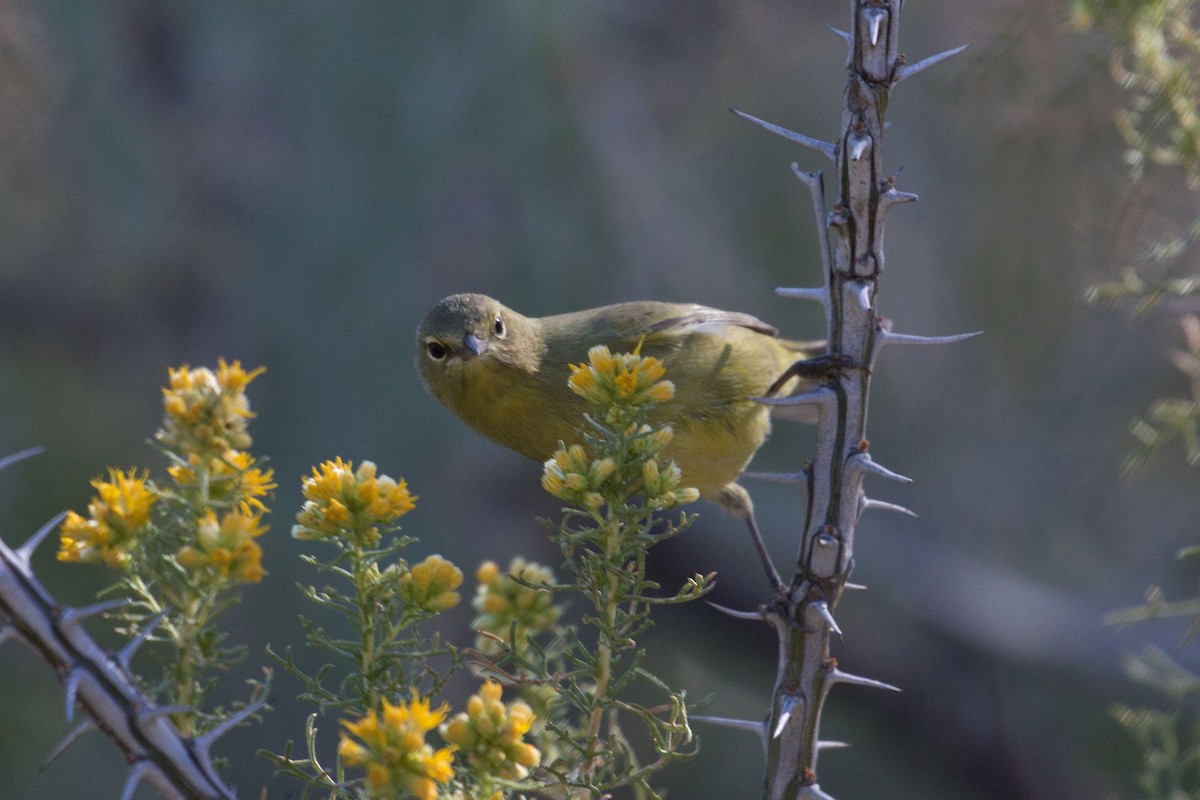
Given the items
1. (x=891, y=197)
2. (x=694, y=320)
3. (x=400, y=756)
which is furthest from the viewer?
(x=694, y=320)

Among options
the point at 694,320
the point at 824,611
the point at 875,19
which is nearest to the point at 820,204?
the point at 875,19

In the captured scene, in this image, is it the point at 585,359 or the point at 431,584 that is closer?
the point at 431,584

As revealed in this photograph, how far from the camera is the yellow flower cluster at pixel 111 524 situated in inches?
71.6

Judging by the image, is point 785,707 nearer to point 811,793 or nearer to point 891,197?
point 811,793

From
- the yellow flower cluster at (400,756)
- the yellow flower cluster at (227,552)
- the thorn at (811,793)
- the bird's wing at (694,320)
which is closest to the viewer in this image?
the yellow flower cluster at (400,756)

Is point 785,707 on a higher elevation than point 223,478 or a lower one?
higher

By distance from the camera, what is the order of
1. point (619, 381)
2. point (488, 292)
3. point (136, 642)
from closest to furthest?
point (136, 642)
point (619, 381)
point (488, 292)

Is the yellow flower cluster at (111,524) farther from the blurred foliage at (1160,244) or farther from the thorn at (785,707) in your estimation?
the blurred foliage at (1160,244)

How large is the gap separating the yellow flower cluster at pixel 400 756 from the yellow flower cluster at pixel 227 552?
0.39 metres

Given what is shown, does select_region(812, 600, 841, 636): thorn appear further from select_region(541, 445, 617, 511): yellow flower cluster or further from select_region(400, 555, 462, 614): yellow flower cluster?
select_region(400, 555, 462, 614): yellow flower cluster

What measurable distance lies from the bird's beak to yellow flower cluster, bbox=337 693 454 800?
7.06 feet

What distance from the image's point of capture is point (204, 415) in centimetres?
196

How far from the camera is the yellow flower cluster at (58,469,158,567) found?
1.82 m

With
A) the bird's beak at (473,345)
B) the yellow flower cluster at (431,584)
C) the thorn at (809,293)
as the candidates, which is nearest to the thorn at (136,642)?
the yellow flower cluster at (431,584)
